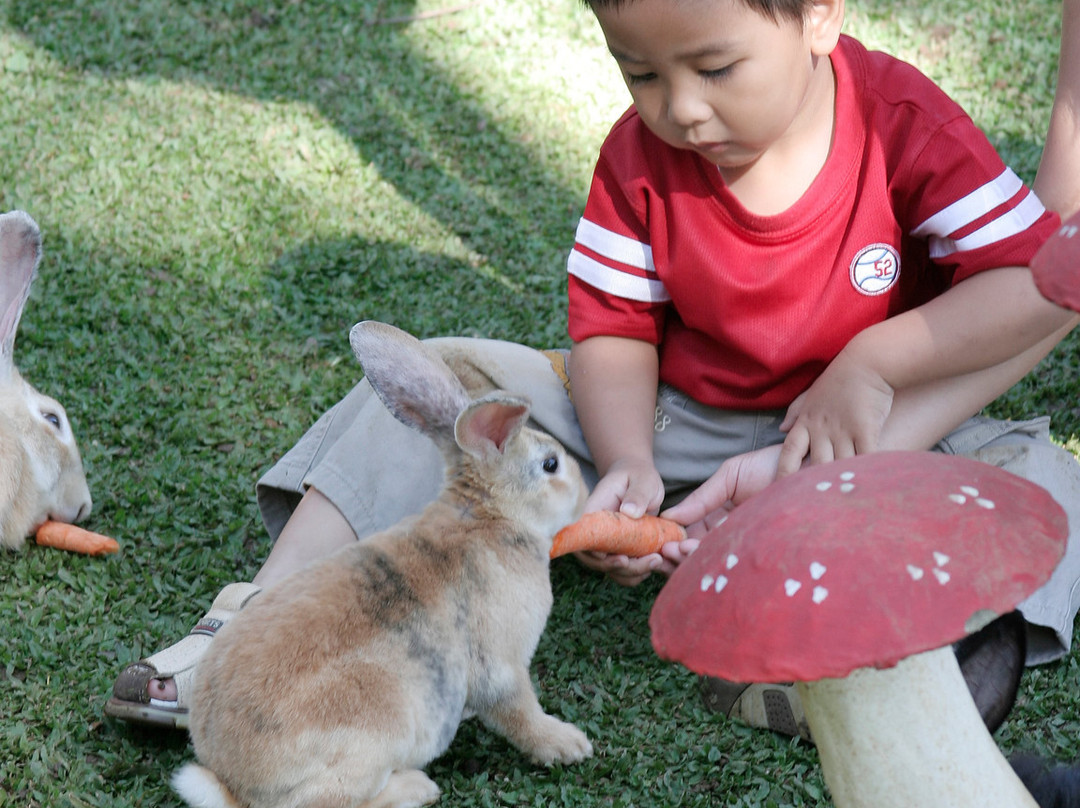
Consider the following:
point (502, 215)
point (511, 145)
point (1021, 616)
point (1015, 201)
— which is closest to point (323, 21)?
point (511, 145)

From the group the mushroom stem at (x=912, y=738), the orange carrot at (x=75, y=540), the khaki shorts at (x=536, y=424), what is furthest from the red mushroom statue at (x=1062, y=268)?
the orange carrot at (x=75, y=540)

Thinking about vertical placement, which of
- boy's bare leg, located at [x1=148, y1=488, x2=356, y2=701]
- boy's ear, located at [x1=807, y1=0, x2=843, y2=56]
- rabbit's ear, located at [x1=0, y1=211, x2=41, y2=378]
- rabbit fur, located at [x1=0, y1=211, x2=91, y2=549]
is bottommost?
rabbit fur, located at [x1=0, y1=211, x2=91, y2=549]

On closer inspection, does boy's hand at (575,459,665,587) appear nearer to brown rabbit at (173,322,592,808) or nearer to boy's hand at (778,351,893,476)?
brown rabbit at (173,322,592,808)

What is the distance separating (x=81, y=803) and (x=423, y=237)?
2.59 metres

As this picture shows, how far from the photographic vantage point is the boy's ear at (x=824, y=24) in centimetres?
234

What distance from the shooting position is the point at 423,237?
437cm

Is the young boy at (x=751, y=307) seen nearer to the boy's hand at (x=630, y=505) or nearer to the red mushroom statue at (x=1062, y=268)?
the boy's hand at (x=630, y=505)

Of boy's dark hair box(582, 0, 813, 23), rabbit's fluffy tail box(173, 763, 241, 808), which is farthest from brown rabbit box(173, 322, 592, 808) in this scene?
boy's dark hair box(582, 0, 813, 23)

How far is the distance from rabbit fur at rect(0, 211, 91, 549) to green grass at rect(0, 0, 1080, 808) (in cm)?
10

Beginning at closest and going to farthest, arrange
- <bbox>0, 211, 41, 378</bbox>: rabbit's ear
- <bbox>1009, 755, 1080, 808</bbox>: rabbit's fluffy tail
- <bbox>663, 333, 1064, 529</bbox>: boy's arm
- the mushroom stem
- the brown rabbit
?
the mushroom stem, <bbox>1009, 755, 1080, 808</bbox>: rabbit's fluffy tail, the brown rabbit, <bbox>663, 333, 1064, 529</bbox>: boy's arm, <bbox>0, 211, 41, 378</bbox>: rabbit's ear

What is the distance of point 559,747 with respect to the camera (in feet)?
7.61

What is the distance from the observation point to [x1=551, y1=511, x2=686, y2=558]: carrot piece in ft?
8.34

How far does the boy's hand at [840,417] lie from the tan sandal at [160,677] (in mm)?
1361

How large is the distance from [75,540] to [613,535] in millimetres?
1465
